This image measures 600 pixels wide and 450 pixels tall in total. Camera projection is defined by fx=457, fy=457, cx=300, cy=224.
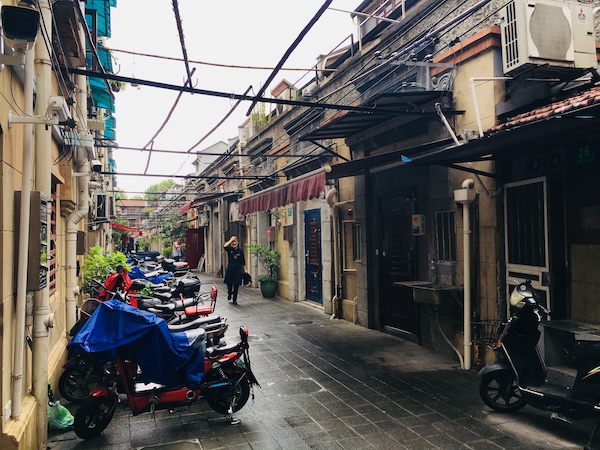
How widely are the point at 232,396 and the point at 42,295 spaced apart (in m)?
2.23

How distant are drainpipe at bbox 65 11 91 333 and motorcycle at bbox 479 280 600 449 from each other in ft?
19.3

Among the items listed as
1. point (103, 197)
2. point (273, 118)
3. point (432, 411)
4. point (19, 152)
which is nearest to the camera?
point (19, 152)

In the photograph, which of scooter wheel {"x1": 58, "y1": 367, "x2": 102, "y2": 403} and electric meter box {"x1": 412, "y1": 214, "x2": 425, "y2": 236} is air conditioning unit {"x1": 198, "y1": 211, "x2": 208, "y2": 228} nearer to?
electric meter box {"x1": 412, "y1": 214, "x2": 425, "y2": 236}

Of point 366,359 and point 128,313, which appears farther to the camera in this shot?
→ point 366,359

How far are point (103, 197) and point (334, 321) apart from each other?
23.5 feet

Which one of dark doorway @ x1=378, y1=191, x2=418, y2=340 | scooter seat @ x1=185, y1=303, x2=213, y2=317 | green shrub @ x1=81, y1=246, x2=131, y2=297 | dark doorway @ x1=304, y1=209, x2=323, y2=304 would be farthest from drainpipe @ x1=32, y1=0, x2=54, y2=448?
dark doorway @ x1=304, y1=209, x2=323, y2=304

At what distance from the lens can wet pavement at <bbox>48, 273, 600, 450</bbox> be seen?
4.41 metres

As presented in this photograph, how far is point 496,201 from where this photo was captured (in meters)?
6.39

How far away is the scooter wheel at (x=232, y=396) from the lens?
504 cm

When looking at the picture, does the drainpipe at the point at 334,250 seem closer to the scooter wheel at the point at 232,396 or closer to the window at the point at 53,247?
the scooter wheel at the point at 232,396

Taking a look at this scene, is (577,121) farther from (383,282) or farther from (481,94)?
(383,282)

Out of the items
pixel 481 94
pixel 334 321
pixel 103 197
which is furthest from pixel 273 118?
pixel 481 94

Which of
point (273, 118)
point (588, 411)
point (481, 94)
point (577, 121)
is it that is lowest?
point (588, 411)

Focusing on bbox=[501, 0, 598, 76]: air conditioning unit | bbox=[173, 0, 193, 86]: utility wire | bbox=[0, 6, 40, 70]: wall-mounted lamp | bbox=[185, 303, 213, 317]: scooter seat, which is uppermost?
bbox=[501, 0, 598, 76]: air conditioning unit
